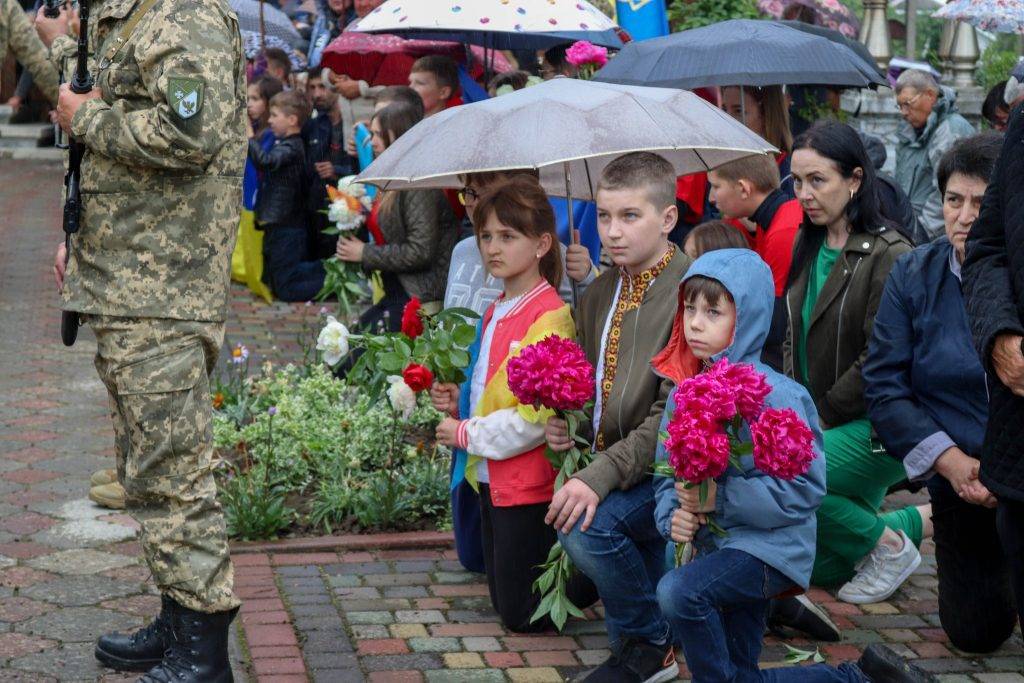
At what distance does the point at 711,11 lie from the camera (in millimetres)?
9719

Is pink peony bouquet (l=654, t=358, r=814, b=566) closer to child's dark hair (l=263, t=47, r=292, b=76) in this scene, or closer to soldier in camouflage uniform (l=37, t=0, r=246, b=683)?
soldier in camouflage uniform (l=37, t=0, r=246, b=683)

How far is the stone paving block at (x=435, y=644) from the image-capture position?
15.8 feet

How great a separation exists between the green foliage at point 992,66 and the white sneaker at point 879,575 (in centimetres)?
829

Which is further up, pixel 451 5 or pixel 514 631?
pixel 451 5

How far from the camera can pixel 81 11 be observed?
167 inches

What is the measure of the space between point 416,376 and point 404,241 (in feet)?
9.55

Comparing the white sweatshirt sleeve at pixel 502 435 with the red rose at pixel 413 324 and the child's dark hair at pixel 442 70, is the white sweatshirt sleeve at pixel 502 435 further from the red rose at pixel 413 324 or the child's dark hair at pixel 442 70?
the child's dark hair at pixel 442 70

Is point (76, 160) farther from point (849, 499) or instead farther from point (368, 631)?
point (849, 499)

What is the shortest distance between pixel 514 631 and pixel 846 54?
11.5ft

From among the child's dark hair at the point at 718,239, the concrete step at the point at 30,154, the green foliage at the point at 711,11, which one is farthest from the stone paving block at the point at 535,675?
the concrete step at the point at 30,154

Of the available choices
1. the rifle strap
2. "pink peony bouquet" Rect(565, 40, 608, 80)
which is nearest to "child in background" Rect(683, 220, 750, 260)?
the rifle strap

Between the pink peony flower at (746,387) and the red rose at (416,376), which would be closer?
the pink peony flower at (746,387)

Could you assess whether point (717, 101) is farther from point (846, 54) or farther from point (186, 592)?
point (186, 592)

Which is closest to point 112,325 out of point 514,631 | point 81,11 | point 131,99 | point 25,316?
point 131,99
